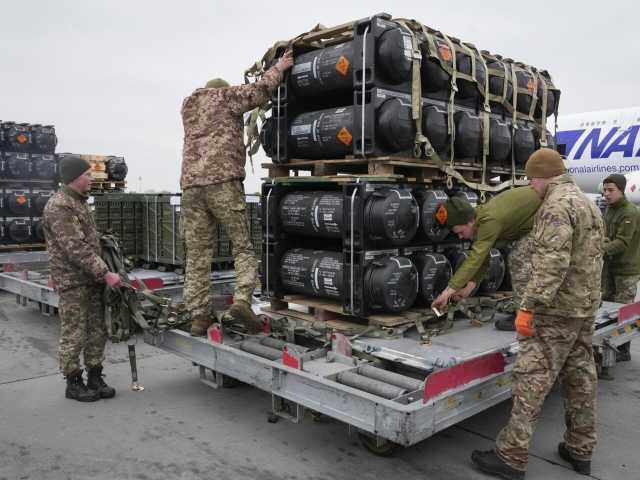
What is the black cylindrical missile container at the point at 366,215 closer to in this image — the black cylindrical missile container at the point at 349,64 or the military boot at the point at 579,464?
the black cylindrical missile container at the point at 349,64

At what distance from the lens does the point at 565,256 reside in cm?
349

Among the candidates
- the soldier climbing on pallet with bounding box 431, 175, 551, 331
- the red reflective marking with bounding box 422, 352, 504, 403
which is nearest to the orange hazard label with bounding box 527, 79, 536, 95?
the soldier climbing on pallet with bounding box 431, 175, 551, 331

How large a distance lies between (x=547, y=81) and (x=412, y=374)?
4076 millimetres

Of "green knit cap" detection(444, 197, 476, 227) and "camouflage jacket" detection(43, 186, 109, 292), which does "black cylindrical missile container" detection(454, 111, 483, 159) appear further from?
"camouflage jacket" detection(43, 186, 109, 292)

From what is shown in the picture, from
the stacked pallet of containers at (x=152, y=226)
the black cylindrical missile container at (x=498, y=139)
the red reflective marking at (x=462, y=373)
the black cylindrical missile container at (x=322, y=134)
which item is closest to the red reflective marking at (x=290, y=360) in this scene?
the red reflective marking at (x=462, y=373)

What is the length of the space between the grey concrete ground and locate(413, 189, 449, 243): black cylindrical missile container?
5.07ft

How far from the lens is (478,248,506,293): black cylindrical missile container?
18.6 feet

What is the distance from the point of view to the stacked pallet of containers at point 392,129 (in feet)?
15.3

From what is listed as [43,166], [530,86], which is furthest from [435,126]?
[43,166]

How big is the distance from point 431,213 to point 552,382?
1.74m

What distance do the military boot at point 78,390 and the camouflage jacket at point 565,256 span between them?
3.67 metres

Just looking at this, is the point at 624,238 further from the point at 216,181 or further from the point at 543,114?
the point at 216,181

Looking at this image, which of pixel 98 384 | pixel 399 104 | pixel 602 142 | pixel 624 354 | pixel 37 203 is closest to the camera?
pixel 399 104

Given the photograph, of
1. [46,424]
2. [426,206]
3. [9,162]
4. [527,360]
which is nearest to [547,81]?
[426,206]
